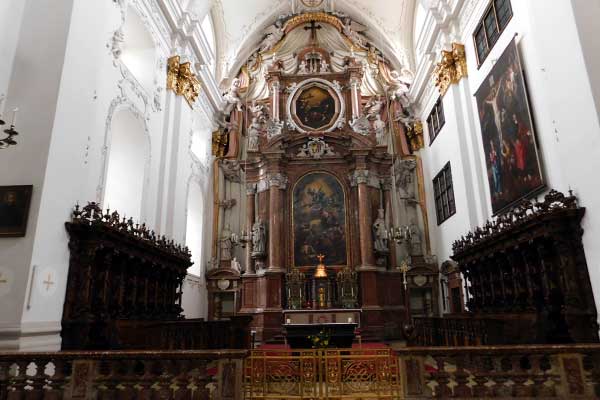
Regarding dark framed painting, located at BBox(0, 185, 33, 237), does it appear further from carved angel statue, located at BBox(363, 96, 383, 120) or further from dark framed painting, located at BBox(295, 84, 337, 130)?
carved angel statue, located at BBox(363, 96, 383, 120)

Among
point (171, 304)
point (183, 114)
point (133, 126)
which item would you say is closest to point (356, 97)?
point (183, 114)

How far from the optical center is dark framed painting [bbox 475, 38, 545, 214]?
332 inches

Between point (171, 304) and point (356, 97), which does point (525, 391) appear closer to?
point (171, 304)

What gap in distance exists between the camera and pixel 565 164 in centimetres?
706

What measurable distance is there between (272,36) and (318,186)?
7250mm

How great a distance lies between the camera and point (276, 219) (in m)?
15.2

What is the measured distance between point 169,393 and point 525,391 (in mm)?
3784

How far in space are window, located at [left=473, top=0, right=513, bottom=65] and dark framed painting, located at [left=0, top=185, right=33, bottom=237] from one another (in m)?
9.88

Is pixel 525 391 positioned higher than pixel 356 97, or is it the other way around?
pixel 356 97

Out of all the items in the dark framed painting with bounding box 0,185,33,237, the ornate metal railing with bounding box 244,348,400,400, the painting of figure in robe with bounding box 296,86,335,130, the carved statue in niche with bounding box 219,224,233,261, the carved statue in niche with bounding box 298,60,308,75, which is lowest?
the ornate metal railing with bounding box 244,348,400,400

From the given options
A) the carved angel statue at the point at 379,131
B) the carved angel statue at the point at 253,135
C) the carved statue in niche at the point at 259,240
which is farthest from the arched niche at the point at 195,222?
the carved angel statue at the point at 379,131

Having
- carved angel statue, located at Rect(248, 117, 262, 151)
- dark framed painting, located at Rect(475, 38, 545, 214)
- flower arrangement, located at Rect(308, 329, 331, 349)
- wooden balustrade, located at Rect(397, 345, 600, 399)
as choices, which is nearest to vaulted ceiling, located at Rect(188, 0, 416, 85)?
carved angel statue, located at Rect(248, 117, 262, 151)

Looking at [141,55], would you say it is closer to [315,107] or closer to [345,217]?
[315,107]

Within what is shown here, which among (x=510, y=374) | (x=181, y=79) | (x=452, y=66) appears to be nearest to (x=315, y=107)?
(x=181, y=79)
